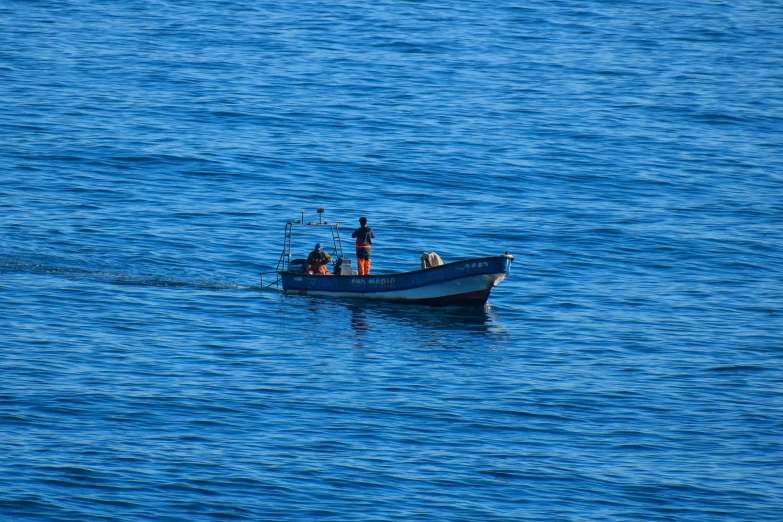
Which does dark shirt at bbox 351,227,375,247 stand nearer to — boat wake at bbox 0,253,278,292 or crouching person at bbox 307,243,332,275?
crouching person at bbox 307,243,332,275

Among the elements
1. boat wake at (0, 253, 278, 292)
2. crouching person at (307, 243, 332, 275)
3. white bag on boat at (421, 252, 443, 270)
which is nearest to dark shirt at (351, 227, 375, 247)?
crouching person at (307, 243, 332, 275)

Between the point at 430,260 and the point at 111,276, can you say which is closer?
the point at 430,260

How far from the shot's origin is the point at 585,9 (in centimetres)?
8538

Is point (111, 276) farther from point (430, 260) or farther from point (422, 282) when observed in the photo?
point (430, 260)

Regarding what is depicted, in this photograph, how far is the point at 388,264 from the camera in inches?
1554

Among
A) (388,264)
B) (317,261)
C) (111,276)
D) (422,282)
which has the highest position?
(317,261)

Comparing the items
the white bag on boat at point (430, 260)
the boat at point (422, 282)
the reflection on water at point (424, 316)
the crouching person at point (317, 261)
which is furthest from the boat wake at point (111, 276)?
the white bag on boat at point (430, 260)

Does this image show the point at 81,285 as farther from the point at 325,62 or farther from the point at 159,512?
the point at 325,62

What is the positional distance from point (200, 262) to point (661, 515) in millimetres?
20278

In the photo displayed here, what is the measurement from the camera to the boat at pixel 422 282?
109 ft

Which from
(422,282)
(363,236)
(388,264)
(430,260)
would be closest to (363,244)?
(363,236)

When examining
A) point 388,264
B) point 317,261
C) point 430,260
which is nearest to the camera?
point 430,260

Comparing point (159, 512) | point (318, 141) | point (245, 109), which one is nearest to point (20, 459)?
point (159, 512)

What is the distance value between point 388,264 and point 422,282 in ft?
18.9
